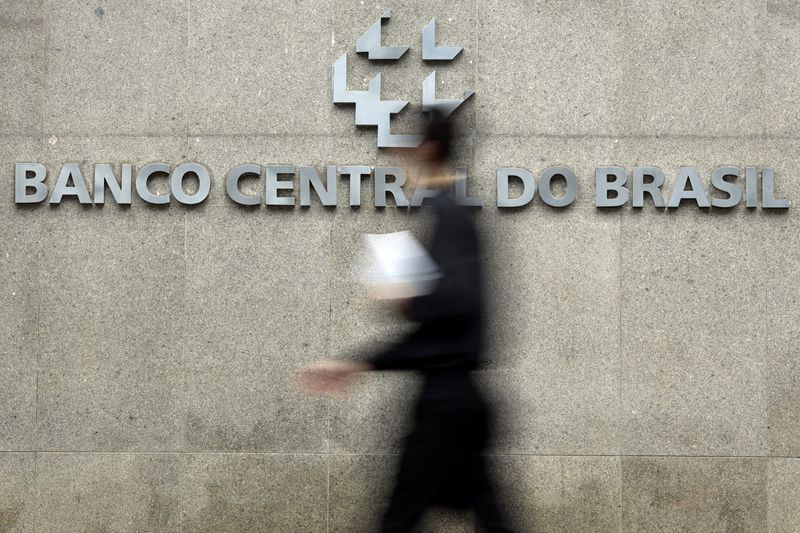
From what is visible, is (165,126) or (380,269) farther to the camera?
(165,126)

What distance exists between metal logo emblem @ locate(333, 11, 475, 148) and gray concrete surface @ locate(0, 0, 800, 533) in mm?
84

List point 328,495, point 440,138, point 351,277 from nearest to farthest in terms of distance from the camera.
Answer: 1. point 440,138
2. point 328,495
3. point 351,277

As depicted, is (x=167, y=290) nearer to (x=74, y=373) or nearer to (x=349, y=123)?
(x=74, y=373)

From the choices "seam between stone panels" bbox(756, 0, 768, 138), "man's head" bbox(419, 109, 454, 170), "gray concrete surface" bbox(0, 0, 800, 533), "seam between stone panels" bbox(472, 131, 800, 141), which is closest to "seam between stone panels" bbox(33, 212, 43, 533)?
"gray concrete surface" bbox(0, 0, 800, 533)

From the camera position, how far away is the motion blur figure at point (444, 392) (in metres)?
3.62

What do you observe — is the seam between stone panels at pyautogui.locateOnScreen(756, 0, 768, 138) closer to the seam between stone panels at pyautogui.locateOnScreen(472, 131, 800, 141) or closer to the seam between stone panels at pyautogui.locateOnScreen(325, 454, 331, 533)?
the seam between stone panels at pyautogui.locateOnScreen(472, 131, 800, 141)

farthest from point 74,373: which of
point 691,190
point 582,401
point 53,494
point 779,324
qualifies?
point 779,324

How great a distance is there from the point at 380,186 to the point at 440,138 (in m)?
2.58

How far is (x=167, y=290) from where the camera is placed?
6391 mm

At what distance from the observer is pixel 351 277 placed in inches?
251

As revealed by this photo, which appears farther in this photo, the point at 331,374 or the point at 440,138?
the point at 440,138

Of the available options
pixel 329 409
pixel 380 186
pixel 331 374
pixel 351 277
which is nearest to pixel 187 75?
pixel 380 186

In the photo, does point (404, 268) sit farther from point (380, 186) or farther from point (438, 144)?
point (380, 186)

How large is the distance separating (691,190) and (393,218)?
79.4 inches
